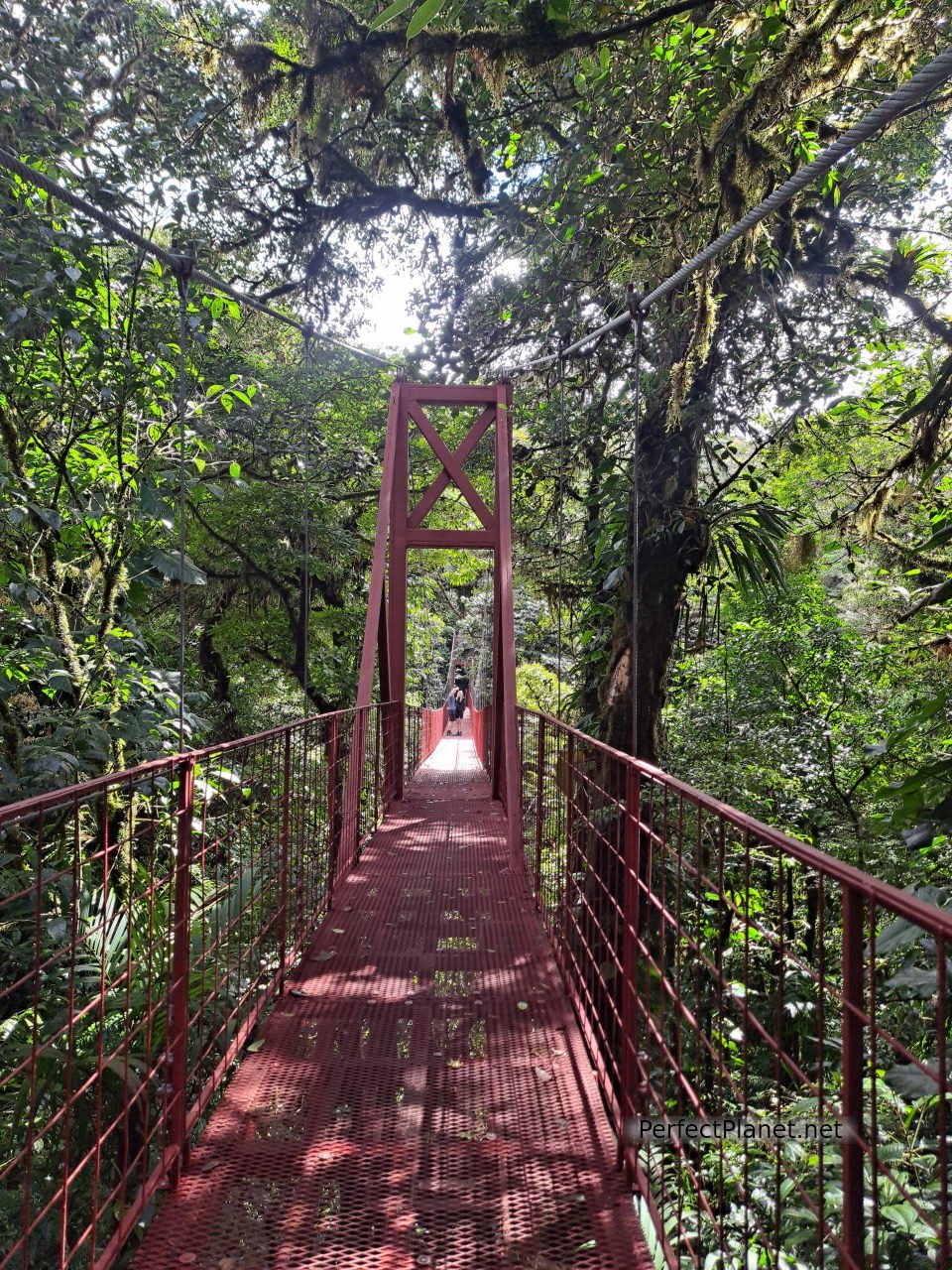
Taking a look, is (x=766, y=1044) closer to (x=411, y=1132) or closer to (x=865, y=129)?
(x=411, y=1132)

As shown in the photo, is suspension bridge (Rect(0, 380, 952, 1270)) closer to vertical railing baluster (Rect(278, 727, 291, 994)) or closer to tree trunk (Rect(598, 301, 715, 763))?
vertical railing baluster (Rect(278, 727, 291, 994))

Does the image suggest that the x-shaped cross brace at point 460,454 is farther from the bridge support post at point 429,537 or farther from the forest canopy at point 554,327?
the forest canopy at point 554,327

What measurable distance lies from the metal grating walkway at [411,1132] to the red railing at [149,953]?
0.41 ft

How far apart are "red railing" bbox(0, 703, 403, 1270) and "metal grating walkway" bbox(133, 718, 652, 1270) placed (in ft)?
0.41

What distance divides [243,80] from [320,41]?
1.70 ft

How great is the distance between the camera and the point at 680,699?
7312mm

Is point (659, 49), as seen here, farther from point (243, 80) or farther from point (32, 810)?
point (32, 810)

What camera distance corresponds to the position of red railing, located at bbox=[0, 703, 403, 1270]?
1517mm

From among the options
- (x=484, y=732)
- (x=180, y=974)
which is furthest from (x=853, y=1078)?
(x=484, y=732)

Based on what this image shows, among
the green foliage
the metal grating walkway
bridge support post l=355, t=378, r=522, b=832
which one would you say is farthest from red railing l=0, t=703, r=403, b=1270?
the green foliage

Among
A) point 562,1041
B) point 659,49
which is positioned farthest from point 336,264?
point 562,1041

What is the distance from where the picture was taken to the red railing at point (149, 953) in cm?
152

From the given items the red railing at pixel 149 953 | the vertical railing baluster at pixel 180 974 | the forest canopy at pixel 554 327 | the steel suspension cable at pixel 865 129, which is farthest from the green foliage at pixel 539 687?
the vertical railing baluster at pixel 180 974

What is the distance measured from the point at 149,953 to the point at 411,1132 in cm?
78
